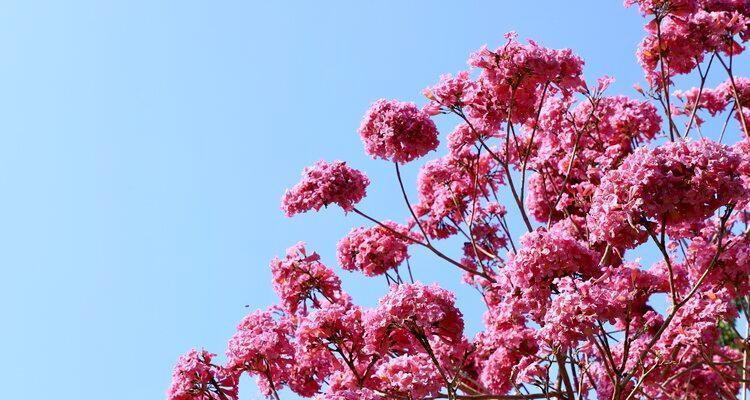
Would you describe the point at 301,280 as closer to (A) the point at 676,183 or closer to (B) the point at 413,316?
(B) the point at 413,316

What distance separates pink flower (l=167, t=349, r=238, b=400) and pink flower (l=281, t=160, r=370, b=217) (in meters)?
1.84

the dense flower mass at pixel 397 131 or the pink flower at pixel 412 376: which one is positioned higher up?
the dense flower mass at pixel 397 131

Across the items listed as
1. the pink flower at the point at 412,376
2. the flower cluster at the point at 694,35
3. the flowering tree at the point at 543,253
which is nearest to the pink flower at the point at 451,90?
the flowering tree at the point at 543,253

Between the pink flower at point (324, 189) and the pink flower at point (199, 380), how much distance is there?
184 centimetres

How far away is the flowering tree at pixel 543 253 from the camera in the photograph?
5.73 m

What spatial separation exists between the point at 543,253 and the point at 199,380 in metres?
3.77

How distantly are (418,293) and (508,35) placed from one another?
2.82 metres

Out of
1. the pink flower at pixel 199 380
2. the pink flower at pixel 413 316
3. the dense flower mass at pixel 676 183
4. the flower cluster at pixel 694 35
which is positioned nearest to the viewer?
the dense flower mass at pixel 676 183

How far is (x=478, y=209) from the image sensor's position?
10.8 meters

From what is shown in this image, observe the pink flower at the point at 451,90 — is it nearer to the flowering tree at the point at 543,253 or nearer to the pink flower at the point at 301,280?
the flowering tree at the point at 543,253

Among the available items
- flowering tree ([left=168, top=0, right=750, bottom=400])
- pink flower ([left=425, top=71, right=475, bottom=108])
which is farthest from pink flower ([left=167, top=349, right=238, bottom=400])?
pink flower ([left=425, top=71, right=475, bottom=108])

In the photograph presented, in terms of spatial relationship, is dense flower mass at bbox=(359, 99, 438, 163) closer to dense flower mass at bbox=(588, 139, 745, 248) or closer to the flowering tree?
the flowering tree

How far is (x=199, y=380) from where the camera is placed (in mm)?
7758

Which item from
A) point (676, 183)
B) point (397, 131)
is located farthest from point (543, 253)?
point (397, 131)
